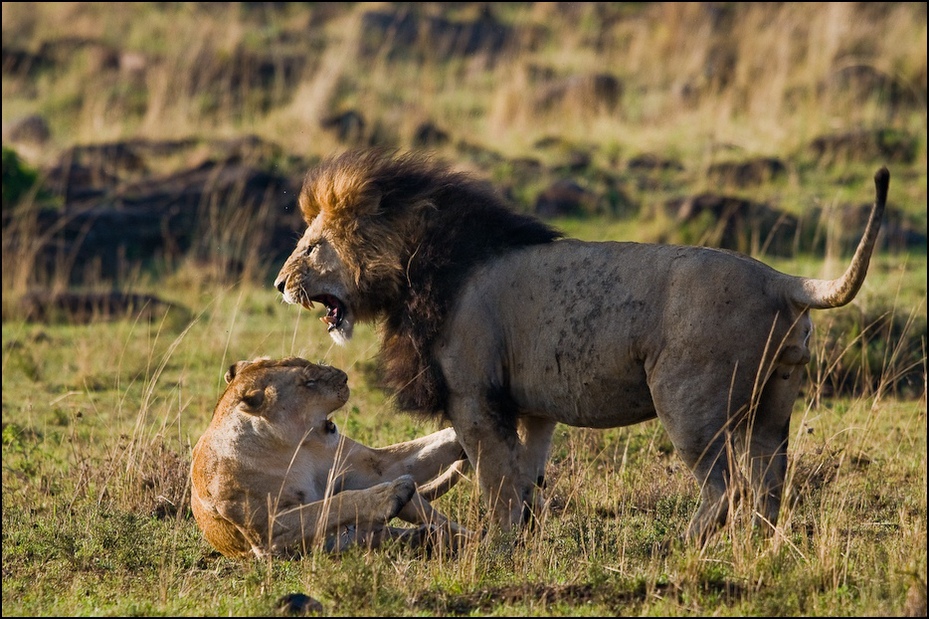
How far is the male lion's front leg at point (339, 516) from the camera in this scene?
19.1 ft

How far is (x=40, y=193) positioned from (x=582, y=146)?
657 cm

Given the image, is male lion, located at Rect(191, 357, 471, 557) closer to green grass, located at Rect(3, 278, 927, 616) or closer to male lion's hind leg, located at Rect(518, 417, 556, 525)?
green grass, located at Rect(3, 278, 927, 616)

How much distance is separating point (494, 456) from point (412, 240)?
1.08 meters

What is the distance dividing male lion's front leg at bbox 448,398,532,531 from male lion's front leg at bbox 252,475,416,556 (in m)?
0.34

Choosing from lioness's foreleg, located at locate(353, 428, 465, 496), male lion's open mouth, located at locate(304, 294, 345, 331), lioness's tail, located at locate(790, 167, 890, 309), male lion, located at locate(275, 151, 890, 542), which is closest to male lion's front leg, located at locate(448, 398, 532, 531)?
male lion, located at locate(275, 151, 890, 542)

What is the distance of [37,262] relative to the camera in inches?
544

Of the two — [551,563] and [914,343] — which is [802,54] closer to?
[914,343]

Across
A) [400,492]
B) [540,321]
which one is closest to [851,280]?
[540,321]

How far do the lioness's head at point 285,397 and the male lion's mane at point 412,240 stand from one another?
31cm

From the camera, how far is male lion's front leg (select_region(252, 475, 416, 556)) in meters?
5.83

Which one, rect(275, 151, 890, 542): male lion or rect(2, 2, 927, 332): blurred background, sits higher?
rect(2, 2, 927, 332): blurred background

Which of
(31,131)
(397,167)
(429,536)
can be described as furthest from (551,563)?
(31,131)

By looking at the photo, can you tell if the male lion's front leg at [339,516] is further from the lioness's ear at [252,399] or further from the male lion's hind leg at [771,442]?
the male lion's hind leg at [771,442]

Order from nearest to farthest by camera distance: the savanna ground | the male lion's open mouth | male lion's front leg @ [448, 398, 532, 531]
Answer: the savanna ground, male lion's front leg @ [448, 398, 532, 531], the male lion's open mouth
